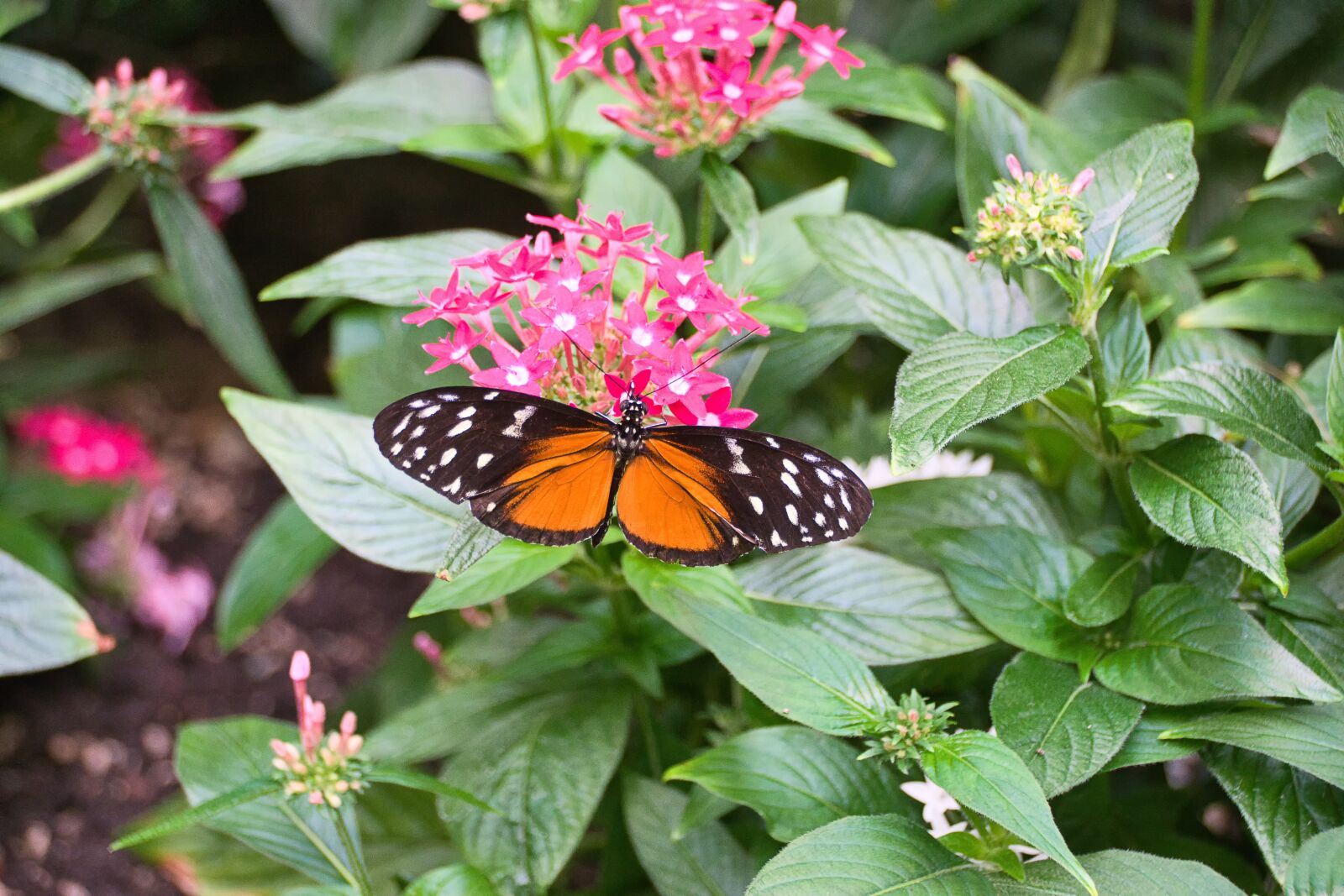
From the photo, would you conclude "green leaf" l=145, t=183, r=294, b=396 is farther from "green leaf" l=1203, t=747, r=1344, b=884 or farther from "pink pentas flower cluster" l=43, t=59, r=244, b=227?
"green leaf" l=1203, t=747, r=1344, b=884

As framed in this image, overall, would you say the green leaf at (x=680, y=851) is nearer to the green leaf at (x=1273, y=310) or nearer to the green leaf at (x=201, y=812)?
the green leaf at (x=201, y=812)

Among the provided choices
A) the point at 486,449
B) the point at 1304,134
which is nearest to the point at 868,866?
the point at 486,449

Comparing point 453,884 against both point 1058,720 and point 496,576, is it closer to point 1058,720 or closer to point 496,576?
point 496,576

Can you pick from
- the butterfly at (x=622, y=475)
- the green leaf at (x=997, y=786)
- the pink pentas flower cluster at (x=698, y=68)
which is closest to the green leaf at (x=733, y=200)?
the pink pentas flower cluster at (x=698, y=68)

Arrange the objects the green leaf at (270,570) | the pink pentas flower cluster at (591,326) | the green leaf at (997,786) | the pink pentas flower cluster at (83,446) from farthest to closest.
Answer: the pink pentas flower cluster at (83,446)
the green leaf at (270,570)
the pink pentas flower cluster at (591,326)
the green leaf at (997,786)

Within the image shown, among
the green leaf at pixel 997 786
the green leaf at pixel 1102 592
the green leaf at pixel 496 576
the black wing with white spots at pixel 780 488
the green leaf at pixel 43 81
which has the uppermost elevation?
the green leaf at pixel 43 81

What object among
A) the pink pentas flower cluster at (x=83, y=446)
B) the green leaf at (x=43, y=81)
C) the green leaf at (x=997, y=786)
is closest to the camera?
→ the green leaf at (x=997, y=786)

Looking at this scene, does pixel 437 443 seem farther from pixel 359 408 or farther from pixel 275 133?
pixel 275 133

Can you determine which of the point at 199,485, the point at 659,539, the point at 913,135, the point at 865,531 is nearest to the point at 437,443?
the point at 659,539

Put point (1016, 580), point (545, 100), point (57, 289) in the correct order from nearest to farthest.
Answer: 1. point (1016, 580)
2. point (545, 100)
3. point (57, 289)
